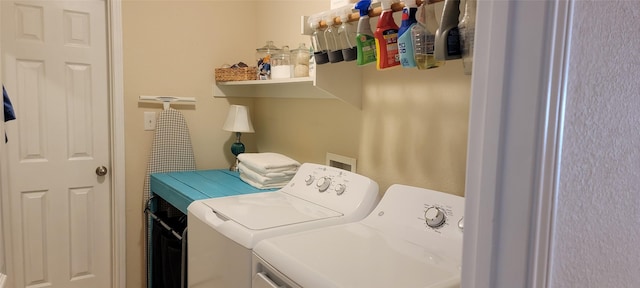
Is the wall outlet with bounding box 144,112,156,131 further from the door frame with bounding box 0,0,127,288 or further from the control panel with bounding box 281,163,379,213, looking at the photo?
the control panel with bounding box 281,163,379,213

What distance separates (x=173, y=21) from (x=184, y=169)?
35.4 inches

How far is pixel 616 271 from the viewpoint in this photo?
2.43 ft

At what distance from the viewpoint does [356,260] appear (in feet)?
4.06

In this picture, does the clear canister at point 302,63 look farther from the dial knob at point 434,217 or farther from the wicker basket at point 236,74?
the dial knob at point 434,217

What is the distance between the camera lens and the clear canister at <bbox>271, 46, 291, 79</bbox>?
2.23m

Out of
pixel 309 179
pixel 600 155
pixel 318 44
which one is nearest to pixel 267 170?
pixel 309 179

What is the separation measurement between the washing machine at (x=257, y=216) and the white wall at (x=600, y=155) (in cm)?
96

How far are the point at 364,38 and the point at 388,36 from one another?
4.7 inches

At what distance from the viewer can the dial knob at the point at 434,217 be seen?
4.67 ft

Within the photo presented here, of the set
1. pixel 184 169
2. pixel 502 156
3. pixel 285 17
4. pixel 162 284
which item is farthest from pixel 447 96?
pixel 162 284

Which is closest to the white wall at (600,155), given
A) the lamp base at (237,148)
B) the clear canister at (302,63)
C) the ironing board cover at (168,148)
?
the clear canister at (302,63)

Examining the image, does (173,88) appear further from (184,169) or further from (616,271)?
(616,271)

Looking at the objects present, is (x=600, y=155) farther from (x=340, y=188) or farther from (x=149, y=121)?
(x=149, y=121)

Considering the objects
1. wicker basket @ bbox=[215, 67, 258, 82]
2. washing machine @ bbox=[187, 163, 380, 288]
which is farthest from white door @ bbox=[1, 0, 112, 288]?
washing machine @ bbox=[187, 163, 380, 288]
